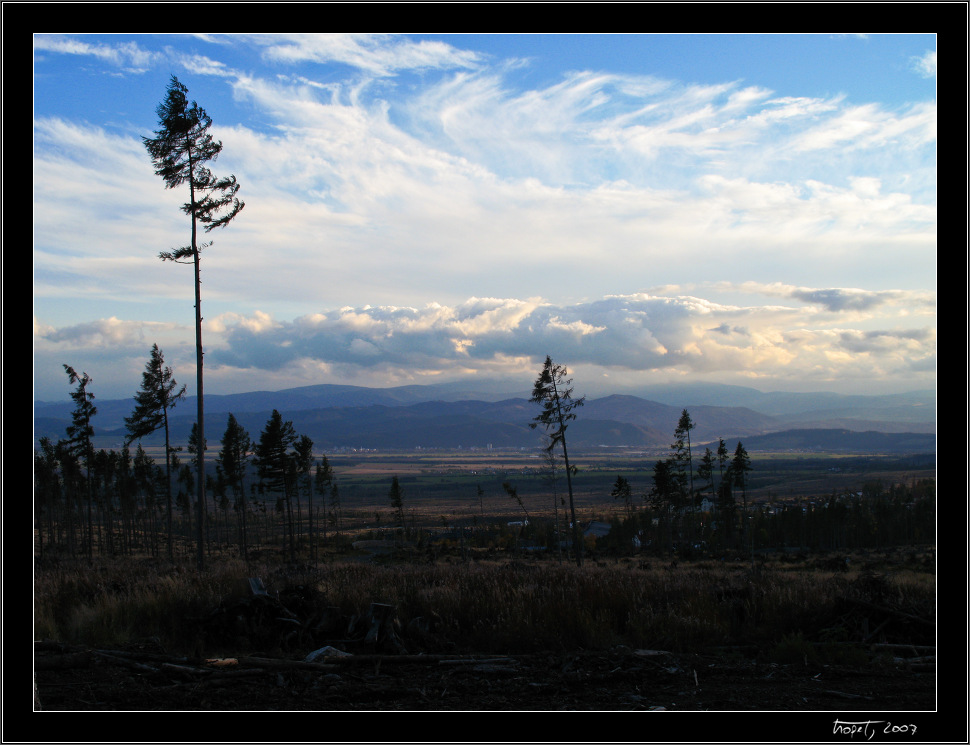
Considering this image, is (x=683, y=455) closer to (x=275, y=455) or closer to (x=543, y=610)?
(x=275, y=455)

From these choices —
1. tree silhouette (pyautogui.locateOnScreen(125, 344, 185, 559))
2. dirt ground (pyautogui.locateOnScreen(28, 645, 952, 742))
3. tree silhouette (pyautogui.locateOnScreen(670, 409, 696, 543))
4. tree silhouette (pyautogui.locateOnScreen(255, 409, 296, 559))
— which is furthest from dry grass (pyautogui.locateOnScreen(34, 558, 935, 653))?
tree silhouette (pyautogui.locateOnScreen(670, 409, 696, 543))

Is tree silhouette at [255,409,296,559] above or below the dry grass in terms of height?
below

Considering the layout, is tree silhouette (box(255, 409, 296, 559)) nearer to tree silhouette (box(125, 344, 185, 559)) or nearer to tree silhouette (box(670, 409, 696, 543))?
tree silhouette (box(125, 344, 185, 559))

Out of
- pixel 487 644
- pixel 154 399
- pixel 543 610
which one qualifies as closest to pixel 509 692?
pixel 487 644

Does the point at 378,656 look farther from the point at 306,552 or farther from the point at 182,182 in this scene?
the point at 306,552

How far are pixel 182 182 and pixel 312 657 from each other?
16.0m

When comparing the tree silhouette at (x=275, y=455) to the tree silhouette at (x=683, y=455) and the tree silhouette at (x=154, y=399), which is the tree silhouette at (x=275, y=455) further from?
the tree silhouette at (x=683, y=455)

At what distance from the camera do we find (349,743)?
3.97 m

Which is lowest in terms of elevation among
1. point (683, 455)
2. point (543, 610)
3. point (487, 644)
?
point (683, 455)
